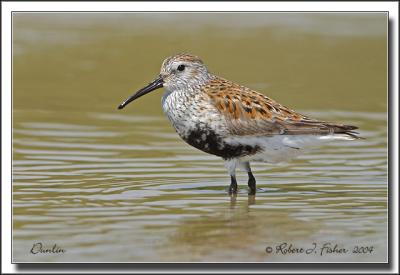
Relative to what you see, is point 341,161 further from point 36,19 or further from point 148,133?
point 36,19

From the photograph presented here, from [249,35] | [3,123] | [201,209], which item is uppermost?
[249,35]

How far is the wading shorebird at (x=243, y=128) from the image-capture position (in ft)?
34.7

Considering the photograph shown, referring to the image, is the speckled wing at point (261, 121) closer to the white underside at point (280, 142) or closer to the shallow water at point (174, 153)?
the white underside at point (280, 142)

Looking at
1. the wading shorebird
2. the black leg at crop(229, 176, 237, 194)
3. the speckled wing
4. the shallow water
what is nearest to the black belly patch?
the wading shorebird

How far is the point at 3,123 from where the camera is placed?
10055mm

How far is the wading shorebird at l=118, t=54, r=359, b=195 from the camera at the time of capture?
1056 centimetres

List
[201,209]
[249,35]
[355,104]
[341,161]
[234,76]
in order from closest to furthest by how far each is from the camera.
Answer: [201,209], [341,161], [355,104], [234,76], [249,35]

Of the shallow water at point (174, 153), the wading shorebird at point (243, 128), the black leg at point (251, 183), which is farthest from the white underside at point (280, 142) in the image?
the shallow water at point (174, 153)

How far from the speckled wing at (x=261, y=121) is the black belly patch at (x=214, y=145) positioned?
0.16 m

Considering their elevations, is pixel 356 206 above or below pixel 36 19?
below

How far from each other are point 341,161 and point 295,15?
10.5 m

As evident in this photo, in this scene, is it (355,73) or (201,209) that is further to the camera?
(355,73)

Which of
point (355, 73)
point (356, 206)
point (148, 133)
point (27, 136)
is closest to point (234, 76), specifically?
point (355, 73)

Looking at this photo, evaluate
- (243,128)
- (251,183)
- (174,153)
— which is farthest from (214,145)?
(174,153)
